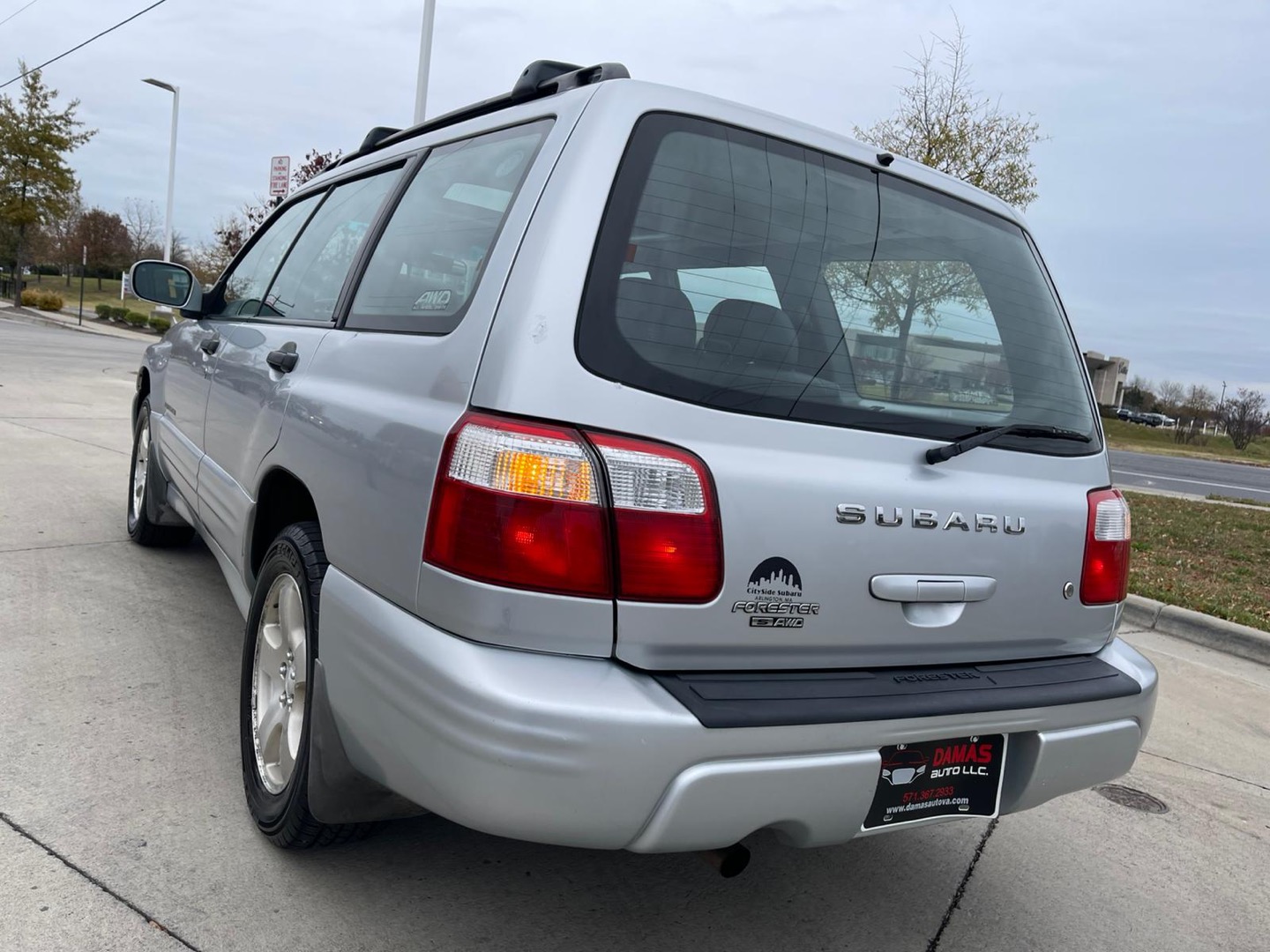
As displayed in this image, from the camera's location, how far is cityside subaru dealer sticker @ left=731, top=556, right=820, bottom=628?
1.95m

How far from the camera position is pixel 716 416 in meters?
1.97

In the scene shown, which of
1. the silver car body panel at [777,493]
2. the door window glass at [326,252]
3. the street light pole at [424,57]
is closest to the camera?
the silver car body panel at [777,493]

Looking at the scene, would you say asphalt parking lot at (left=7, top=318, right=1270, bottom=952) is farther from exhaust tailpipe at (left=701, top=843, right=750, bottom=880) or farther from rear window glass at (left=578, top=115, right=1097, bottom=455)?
rear window glass at (left=578, top=115, right=1097, bottom=455)

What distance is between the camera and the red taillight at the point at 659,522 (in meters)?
1.87

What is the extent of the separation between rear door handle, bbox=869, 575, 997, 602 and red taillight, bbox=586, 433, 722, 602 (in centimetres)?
40

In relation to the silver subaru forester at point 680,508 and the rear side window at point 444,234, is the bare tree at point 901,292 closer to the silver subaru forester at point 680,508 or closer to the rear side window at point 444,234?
the silver subaru forester at point 680,508

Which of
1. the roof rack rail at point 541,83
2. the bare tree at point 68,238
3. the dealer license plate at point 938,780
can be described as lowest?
the dealer license plate at point 938,780

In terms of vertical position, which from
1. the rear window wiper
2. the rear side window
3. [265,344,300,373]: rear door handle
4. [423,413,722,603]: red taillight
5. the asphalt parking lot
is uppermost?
the rear side window

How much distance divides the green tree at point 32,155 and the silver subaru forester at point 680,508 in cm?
3716

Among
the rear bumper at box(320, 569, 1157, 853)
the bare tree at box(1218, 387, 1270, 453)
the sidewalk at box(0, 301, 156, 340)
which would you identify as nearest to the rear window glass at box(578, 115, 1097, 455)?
the rear bumper at box(320, 569, 1157, 853)

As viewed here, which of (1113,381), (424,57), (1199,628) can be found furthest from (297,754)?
(1113,381)

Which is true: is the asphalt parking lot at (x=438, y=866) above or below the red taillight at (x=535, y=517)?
below

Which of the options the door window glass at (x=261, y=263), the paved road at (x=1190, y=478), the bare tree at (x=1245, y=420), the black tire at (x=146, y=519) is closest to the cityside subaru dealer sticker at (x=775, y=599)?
the door window glass at (x=261, y=263)

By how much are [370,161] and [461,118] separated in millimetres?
617
